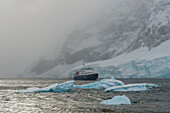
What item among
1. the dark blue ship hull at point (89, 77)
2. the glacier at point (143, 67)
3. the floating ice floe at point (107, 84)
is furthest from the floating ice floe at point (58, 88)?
the glacier at point (143, 67)

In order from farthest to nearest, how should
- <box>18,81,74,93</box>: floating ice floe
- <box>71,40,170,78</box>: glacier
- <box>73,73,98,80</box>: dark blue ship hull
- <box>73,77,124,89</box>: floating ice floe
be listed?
1. <box>71,40,170,78</box>: glacier
2. <box>73,73,98,80</box>: dark blue ship hull
3. <box>73,77,124,89</box>: floating ice floe
4. <box>18,81,74,93</box>: floating ice floe

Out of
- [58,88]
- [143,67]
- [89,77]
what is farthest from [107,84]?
[143,67]

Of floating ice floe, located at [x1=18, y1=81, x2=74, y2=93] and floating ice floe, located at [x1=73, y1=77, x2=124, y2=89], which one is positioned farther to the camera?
floating ice floe, located at [x1=73, y1=77, x2=124, y2=89]

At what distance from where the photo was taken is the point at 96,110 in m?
31.1

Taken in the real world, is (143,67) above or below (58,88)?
above

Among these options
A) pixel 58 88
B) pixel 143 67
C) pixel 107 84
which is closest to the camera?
pixel 58 88

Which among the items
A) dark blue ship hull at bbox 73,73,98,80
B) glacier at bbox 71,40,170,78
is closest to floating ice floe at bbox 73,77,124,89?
dark blue ship hull at bbox 73,73,98,80

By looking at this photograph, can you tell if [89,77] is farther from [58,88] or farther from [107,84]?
[58,88]

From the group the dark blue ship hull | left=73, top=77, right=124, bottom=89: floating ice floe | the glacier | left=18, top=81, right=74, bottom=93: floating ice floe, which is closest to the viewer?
left=18, top=81, right=74, bottom=93: floating ice floe

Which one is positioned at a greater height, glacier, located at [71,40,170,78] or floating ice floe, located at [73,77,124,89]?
glacier, located at [71,40,170,78]

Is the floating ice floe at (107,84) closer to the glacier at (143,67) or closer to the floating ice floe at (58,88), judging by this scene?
the floating ice floe at (58,88)

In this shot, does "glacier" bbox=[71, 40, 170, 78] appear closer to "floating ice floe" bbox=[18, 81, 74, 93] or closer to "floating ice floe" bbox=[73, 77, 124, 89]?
"floating ice floe" bbox=[73, 77, 124, 89]

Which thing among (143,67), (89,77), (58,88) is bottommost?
(58,88)

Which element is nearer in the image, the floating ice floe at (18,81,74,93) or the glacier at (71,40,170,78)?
the floating ice floe at (18,81,74,93)
